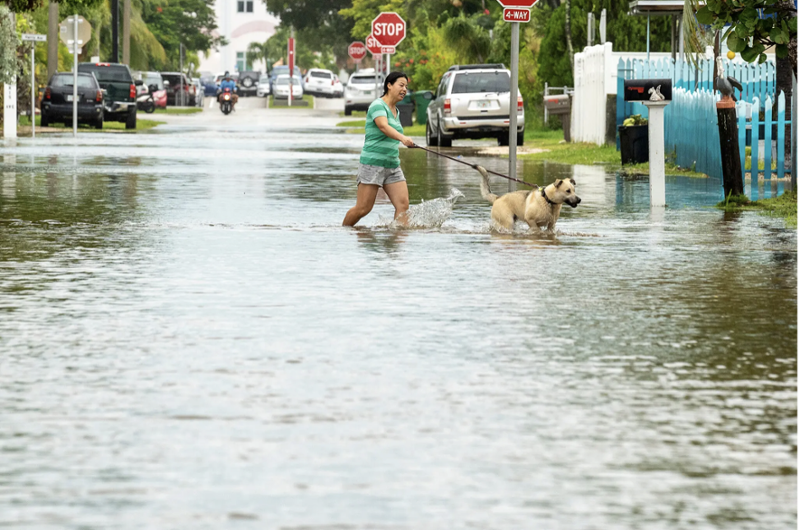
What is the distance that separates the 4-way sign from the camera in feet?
145

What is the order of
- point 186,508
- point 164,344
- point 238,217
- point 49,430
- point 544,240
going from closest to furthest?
point 186,508 → point 49,430 → point 164,344 → point 544,240 → point 238,217

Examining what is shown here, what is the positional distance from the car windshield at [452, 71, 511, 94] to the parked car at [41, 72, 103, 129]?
11.7 m

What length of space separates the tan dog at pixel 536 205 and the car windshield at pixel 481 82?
23316mm

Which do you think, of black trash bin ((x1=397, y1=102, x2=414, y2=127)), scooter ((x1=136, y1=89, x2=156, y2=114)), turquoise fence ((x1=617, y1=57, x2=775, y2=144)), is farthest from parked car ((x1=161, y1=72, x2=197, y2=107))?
turquoise fence ((x1=617, y1=57, x2=775, y2=144))

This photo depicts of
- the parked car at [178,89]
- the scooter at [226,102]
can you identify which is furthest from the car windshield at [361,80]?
the parked car at [178,89]

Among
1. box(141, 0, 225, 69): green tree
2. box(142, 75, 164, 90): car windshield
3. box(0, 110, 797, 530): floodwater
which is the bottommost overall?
box(0, 110, 797, 530): floodwater

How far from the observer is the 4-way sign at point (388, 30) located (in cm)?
4430

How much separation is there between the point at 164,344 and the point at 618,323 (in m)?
2.55

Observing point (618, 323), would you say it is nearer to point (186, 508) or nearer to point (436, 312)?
point (436, 312)

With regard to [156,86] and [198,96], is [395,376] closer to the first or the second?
[156,86]

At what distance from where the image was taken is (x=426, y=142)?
1603 inches

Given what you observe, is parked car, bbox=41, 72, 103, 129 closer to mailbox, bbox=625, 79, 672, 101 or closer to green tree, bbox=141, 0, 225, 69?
mailbox, bbox=625, 79, 672, 101

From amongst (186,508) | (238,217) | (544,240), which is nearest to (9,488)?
(186,508)

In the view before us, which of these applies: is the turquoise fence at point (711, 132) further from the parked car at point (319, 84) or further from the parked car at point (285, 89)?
the parked car at point (319, 84)
